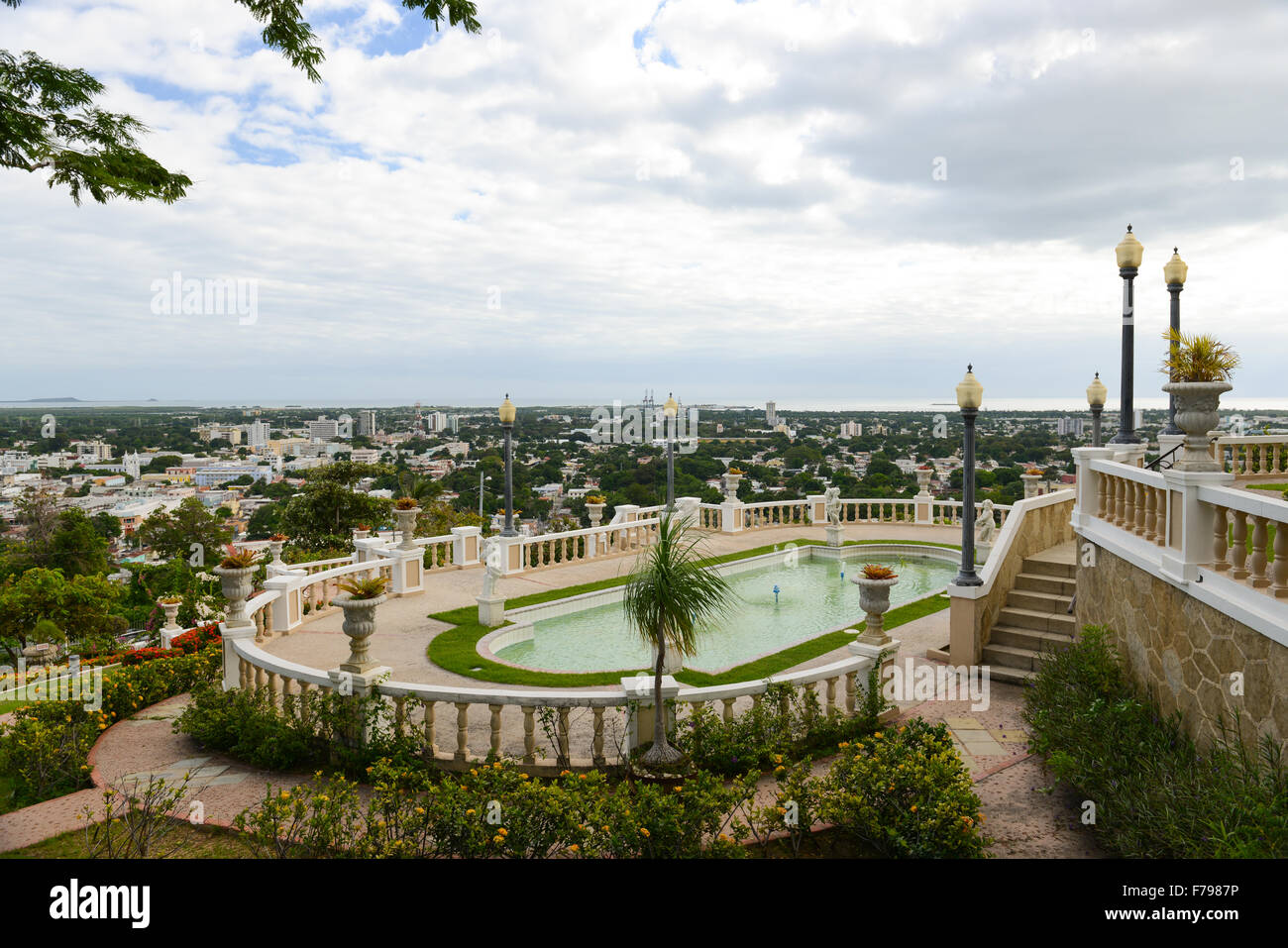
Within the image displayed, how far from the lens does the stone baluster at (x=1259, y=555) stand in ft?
18.9

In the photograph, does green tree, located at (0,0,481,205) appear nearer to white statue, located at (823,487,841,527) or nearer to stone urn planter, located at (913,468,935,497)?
white statue, located at (823,487,841,527)

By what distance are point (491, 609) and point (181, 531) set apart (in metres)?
24.9

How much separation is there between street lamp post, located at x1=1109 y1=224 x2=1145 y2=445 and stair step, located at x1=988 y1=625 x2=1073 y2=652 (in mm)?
2886

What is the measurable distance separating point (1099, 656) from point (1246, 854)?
4110 mm

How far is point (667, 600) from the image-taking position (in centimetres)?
737

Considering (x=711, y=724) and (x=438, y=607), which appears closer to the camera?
(x=711, y=724)

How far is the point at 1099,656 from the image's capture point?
8.16 m

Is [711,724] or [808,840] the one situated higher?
[711,724]

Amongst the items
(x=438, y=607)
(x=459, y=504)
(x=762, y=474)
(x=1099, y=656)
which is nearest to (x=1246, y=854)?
(x=1099, y=656)

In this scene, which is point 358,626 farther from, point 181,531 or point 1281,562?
point 181,531

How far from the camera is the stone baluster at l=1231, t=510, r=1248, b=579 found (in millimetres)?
6039

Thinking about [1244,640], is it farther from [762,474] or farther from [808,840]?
[762,474]

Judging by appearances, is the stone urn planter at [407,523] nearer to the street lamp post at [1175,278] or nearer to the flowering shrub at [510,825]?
the flowering shrub at [510,825]
